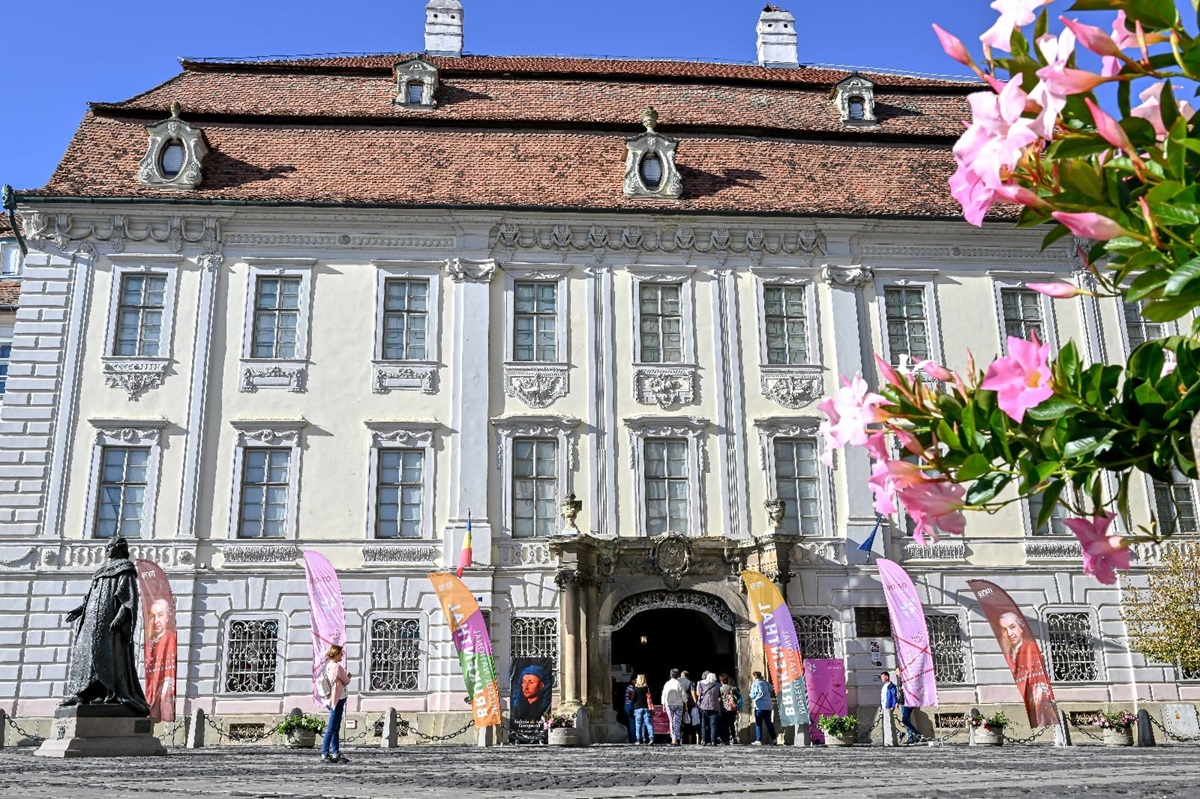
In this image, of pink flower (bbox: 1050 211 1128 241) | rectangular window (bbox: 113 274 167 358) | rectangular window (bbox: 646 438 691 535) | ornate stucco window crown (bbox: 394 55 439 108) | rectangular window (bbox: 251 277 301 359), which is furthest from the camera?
ornate stucco window crown (bbox: 394 55 439 108)

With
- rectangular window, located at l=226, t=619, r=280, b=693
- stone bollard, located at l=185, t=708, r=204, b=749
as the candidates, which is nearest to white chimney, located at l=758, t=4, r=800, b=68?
rectangular window, located at l=226, t=619, r=280, b=693

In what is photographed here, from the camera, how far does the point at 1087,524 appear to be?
244cm

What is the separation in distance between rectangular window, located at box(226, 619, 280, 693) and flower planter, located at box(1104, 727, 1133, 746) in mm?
16303

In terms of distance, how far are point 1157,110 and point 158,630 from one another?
20.6m

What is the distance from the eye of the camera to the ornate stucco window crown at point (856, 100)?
28.3 m

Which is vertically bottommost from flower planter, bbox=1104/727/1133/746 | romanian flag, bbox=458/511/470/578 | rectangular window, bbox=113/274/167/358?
flower planter, bbox=1104/727/1133/746

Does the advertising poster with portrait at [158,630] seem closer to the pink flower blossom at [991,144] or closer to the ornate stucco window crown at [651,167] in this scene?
the ornate stucco window crown at [651,167]

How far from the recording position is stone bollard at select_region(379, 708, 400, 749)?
65.9 ft

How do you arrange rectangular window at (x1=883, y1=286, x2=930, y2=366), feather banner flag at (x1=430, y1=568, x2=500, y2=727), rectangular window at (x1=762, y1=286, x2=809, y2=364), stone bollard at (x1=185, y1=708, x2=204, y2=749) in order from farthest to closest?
rectangular window at (x1=883, y1=286, x2=930, y2=366) < rectangular window at (x1=762, y1=286, x2=809, y2=364) < feather banner flag at (x1=430, y1=568, x2=500, y2=727) < stone bollard at (x1=185, y1=708, x2=204, y2=749)

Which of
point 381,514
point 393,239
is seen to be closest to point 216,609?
point 381,514

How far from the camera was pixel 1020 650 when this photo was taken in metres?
21.3

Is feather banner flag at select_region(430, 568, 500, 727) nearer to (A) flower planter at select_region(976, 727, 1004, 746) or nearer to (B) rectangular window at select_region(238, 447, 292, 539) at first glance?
(B) rectangular window at select_region(238, 447, 292, 539)

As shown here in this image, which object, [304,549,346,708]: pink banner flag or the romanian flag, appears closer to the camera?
[304,549,346,708]: pink banner flag

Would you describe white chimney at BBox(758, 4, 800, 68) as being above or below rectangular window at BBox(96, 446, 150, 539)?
above
